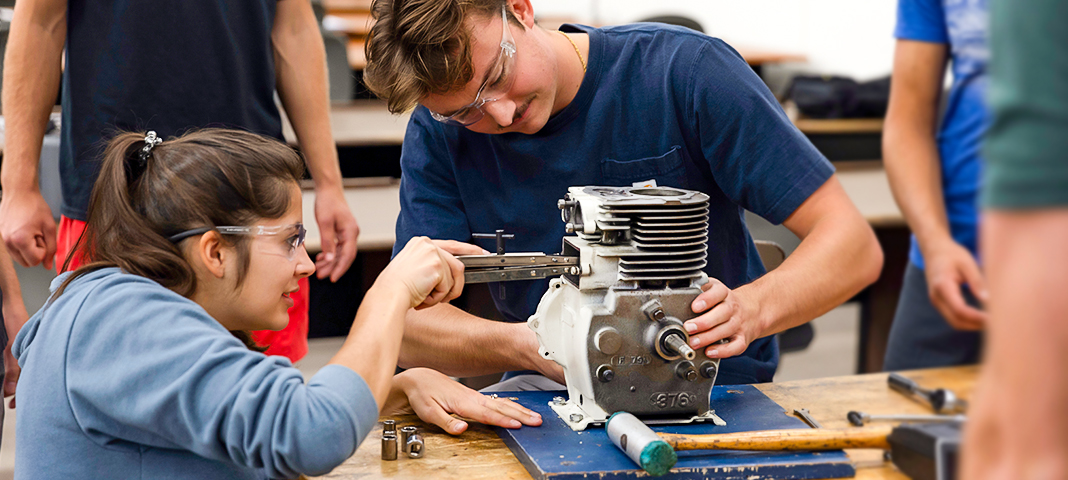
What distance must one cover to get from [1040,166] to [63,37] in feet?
6.34

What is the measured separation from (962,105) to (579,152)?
3.78 feet

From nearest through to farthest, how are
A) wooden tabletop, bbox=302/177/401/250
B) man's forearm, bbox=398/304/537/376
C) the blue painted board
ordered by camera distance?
the blue painted board < man's forearm, bbox=398/304/537/376 < wooden tabletop, bbox=302/177/401/250

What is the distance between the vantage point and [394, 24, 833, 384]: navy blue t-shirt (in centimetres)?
156

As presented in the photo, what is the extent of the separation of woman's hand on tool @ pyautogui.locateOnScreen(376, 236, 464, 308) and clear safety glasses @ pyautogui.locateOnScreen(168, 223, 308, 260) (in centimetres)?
15

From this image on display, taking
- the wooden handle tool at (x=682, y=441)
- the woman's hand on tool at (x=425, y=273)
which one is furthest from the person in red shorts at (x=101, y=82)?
the wooden handle tool at (x=682, y=441)

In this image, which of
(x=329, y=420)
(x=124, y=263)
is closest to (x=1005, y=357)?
(x=329, y=420)

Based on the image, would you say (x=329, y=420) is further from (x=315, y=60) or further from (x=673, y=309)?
(x=315, y=60)

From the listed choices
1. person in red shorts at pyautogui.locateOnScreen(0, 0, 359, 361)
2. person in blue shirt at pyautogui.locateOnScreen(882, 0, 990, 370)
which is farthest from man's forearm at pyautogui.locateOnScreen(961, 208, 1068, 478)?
person in red shorts at pyautogui.locateOnScreen(0, 0, 359, 361)

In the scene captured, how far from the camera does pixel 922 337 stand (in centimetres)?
65

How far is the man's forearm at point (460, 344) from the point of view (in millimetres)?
1666

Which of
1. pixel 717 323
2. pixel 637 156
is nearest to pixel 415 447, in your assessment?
pixel 717 323

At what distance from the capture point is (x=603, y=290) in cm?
129

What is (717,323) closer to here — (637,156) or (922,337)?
(637,156)

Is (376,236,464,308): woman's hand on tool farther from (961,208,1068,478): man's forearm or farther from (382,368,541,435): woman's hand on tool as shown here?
(961,208,1068,478): man's forearm
